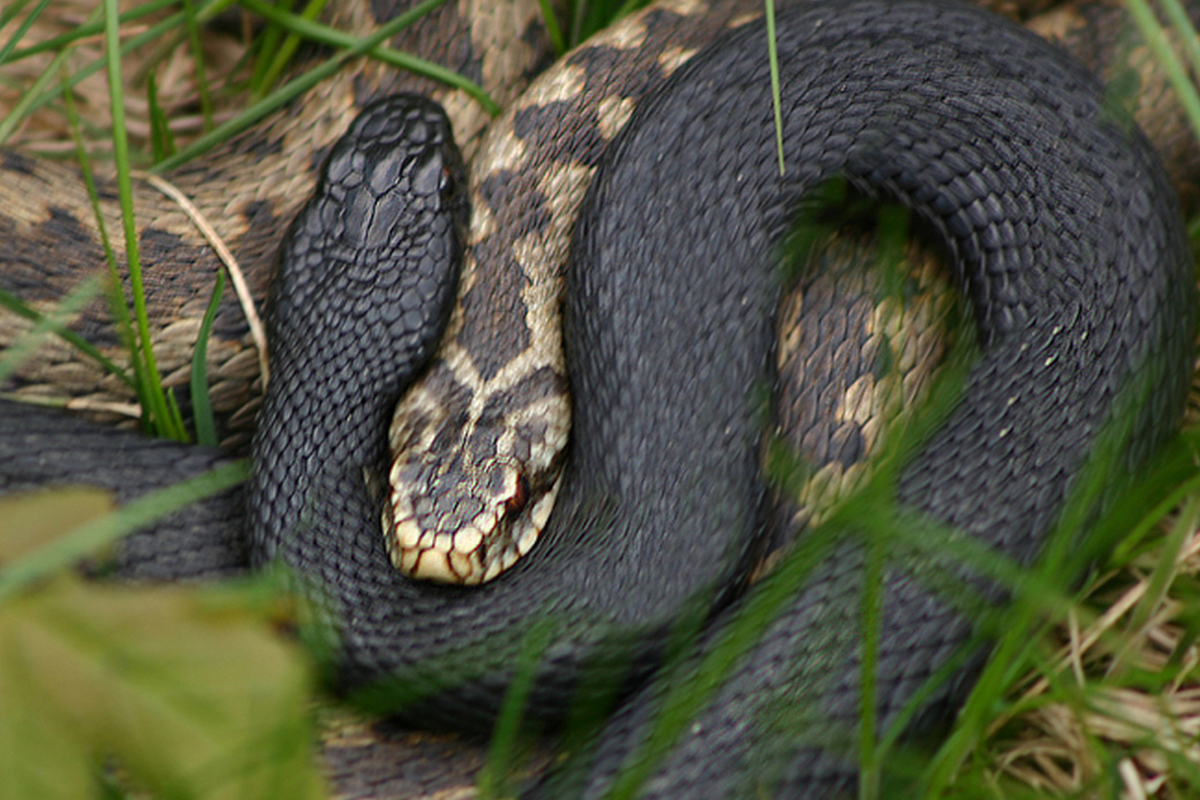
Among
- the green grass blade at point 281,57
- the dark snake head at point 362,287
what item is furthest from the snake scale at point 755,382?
the green grass blade at point 281,57

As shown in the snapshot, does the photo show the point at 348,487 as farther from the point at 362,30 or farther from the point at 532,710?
the point at 362,30

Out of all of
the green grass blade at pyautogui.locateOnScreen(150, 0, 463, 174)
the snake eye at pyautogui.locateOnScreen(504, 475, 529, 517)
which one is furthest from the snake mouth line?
the green grass blade at pyautogui.locateOnScreen(150, 0, 463, 174)

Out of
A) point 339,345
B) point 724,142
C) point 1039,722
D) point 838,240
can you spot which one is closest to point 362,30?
point 339,345

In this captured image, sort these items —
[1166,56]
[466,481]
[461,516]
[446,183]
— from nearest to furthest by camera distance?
1. [1166,56]
2. [461,516]
3. [466,481]
4. [446,183]

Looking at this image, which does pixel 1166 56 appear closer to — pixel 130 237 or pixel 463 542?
pixel 463 542

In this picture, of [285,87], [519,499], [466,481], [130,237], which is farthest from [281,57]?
[519,499]

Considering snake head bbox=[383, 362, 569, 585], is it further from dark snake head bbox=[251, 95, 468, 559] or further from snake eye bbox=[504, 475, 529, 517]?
dark snake head bbox=[251, 95, 468, 559]

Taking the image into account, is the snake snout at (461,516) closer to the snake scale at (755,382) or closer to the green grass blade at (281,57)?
the snake scale at (755,382)
